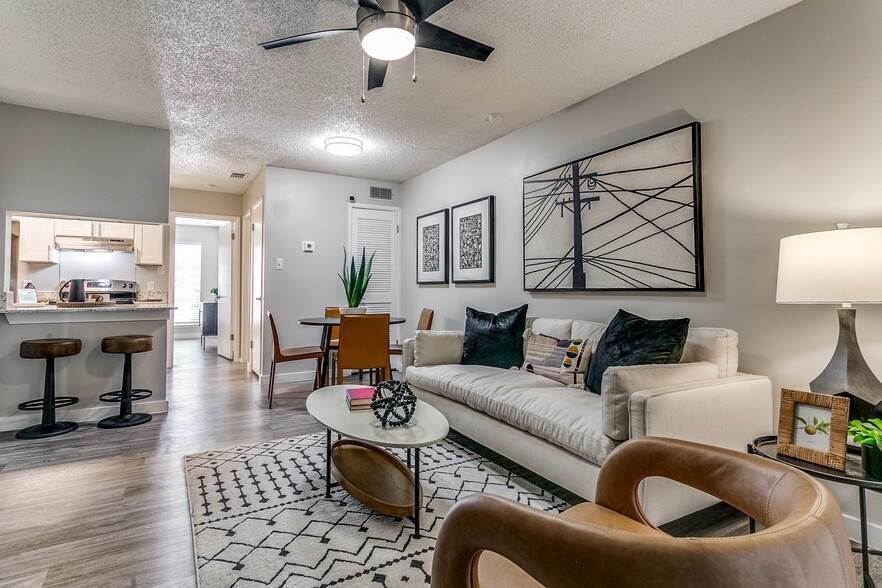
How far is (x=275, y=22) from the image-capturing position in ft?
7.48

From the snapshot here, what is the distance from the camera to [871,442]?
1.30 m

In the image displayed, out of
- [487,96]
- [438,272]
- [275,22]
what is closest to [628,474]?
[275,22]

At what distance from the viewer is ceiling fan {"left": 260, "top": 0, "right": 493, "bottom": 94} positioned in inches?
75.0

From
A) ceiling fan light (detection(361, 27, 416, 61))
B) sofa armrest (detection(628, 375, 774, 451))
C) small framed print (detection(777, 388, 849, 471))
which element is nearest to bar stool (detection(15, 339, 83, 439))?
ceiling fan light (detection(361, 27, 416, 61))

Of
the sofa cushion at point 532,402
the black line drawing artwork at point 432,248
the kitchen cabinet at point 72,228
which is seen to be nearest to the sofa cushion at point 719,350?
the sofa cushion at point 532,402

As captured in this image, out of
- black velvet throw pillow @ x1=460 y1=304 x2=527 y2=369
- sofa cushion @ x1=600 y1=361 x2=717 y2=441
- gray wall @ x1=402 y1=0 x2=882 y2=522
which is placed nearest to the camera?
sofa cushion @ x1=600 y1=361 x2=717 y2=441

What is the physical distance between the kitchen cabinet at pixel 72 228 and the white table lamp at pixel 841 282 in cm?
648

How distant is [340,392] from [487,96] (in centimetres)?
233

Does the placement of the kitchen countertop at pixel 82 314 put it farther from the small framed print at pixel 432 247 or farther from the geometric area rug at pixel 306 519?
the small framed print at pixel 432 247

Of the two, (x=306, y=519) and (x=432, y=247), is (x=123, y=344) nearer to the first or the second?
(x=306, y=519)

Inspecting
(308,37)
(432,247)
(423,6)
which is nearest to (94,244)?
(432,247)

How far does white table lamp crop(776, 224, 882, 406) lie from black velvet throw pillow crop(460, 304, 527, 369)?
170 centimetres

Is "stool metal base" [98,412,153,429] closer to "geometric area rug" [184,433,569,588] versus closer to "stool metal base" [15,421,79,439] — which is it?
"stool metal base" [15,421,79,439]

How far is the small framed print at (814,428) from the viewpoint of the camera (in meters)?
1.38
